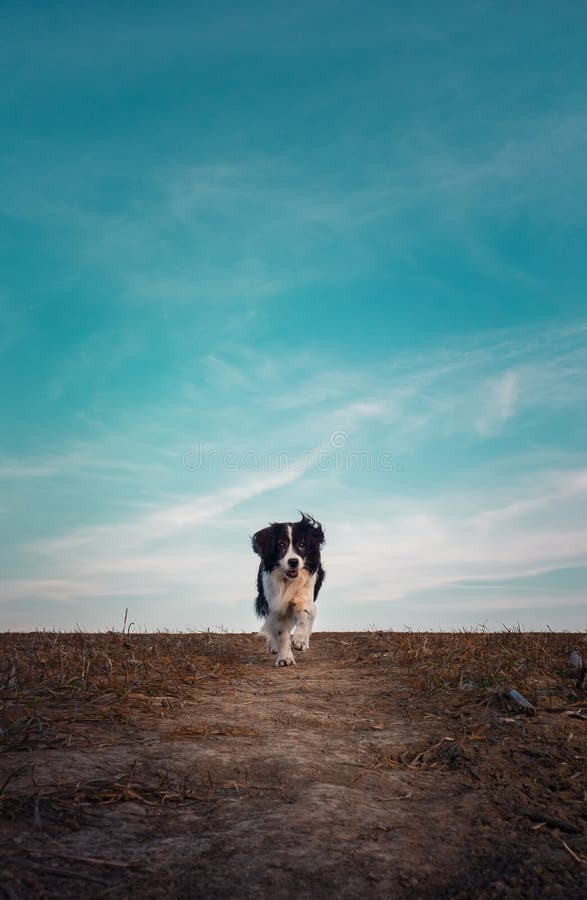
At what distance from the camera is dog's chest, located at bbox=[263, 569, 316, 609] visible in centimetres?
1141

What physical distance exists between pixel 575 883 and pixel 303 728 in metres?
2.89

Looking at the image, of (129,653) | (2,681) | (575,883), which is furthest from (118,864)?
(129,653)

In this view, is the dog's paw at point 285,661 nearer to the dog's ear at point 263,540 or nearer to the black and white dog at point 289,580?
the black and white dog at point 289,580

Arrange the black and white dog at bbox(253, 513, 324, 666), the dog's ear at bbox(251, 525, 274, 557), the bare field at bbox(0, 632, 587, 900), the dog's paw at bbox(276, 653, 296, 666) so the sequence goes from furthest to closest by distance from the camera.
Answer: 1. the dog's ear at bbox(251, 525, 274, 557)
2. the black and white dog at bbox(253, 513, 324, 666)
3. the dog's paw at bbox(276, 653, 296, 666)
4. the bare field at bbox(0, 632, 587, 900)

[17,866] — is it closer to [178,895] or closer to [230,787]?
[178,895]

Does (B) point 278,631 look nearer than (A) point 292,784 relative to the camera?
No

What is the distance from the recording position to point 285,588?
11.5 m

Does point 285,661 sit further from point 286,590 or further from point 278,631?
point 286,590

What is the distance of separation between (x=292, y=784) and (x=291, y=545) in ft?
23.4

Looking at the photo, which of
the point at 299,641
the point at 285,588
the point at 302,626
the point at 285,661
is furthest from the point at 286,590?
the point at 285,661

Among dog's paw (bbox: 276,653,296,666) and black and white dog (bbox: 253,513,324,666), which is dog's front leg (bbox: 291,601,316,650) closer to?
black and white dog (bbox: 253,513,324,666)

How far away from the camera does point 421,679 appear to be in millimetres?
7633

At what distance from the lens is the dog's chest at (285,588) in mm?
11406

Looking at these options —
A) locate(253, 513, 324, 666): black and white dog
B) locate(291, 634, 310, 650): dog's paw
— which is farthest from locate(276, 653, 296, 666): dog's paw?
locate(291, 634, 310, 650): dog's paw
